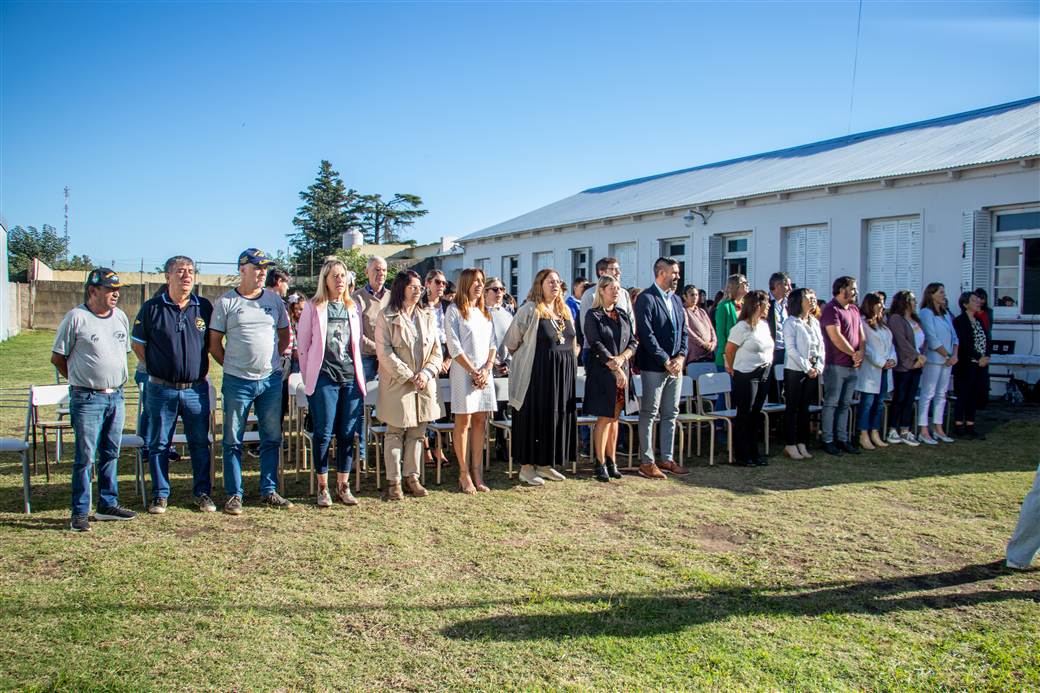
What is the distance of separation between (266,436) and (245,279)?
1.33 metres

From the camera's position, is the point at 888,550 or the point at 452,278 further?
the point at 452,278

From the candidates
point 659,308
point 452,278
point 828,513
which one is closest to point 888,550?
point 828,513

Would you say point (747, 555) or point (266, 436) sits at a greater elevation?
point (266, 436)

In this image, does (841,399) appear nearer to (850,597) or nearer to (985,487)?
(985,487)

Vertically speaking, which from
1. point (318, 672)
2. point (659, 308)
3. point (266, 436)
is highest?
point (659, 308)

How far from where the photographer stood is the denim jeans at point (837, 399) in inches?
374

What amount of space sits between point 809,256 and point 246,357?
13.9m

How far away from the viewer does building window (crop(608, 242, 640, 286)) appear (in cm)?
2242

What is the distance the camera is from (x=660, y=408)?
8.34 meters

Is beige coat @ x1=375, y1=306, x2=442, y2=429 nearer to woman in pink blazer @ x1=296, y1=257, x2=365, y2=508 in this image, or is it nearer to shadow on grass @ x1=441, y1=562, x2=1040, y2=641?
woman in pink blazer @ x1=296, y1=257, x2=365, y2=508

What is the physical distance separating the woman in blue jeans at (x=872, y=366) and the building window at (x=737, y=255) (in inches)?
345

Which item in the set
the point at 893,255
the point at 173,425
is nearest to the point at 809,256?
the point at 893,255

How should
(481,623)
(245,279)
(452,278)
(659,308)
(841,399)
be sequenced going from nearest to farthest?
(481,623), (245,279), (659,308), (841,399), (452,278)

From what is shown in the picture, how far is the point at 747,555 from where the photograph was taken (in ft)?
17.9
